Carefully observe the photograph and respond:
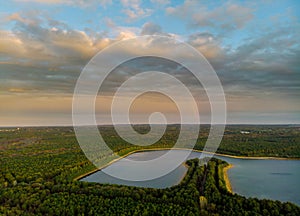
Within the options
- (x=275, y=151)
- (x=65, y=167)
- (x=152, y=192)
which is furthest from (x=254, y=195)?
(x=275, y=151)

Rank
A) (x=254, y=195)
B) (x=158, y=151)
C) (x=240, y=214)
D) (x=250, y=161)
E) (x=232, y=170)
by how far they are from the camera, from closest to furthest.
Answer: (x=240, y=214)
(x=254, y=195)
(x=232, y=170)
(x=250, y=161)
(x=158, y=151)

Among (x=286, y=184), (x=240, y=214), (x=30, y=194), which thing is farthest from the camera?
(x=286, y=184)

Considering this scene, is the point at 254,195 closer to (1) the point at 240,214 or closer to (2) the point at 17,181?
(1) the point at 240,214

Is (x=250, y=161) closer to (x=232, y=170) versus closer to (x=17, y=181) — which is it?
(x=232, y=170)

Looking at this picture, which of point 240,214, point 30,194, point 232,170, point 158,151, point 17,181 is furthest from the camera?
point 158,151

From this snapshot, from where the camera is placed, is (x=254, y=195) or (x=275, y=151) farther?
(x=275, y=151)

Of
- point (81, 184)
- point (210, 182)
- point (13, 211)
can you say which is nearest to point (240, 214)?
point (210, 182)
